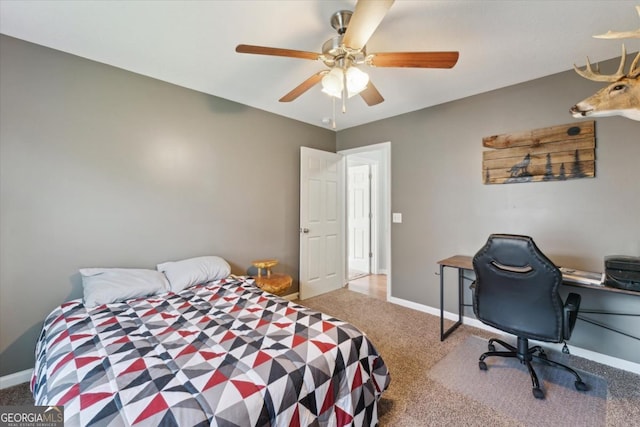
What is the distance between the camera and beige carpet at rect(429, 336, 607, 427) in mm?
1654

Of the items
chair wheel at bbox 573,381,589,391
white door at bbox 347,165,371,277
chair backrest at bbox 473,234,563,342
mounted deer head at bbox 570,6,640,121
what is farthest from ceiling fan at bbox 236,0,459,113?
white door at bbox 347,165,371,277

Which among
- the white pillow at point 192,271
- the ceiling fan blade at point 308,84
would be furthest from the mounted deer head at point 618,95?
the white pillow at point 192,271

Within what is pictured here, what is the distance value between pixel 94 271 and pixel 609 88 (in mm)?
4060

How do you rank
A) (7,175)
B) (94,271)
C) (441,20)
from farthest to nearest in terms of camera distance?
1. (94,271)
2. (7,175)
3. (441,20)

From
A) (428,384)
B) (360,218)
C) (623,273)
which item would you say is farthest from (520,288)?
(360,218)

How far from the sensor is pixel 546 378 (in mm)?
2018

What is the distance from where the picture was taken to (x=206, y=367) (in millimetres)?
1196

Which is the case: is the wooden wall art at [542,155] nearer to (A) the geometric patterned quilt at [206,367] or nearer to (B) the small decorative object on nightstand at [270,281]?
(A) the geometric patterned quilt at [206,367]

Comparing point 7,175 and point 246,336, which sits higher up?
point 7,175

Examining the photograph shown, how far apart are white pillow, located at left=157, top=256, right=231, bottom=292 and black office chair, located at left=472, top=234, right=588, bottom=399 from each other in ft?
7.53

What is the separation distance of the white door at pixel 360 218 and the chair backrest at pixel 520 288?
322 centimetres

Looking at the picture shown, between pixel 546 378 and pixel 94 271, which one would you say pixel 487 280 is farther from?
pixel 94 271

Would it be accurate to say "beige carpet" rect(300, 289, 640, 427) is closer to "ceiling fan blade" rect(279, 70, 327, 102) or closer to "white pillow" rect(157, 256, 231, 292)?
"white pillow" rect(157, 256, 231, 292)

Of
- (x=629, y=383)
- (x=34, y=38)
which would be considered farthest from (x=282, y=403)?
(x=34, y=38)
